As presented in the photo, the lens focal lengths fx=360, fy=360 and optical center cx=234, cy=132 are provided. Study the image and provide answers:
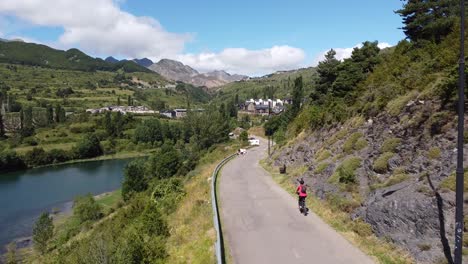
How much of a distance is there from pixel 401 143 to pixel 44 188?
77.1 metres

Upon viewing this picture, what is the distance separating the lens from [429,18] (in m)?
26.4

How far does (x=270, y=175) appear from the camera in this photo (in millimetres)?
32562

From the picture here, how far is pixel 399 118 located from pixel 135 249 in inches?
574

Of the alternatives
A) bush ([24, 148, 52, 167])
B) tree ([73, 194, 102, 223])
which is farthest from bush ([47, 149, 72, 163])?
tree ([73, 194, 102, 223])

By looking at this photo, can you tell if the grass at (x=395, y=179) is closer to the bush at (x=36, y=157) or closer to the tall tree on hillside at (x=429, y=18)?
the tall tree on hillside at (x=429, y=18)

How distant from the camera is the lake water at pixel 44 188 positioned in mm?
53625

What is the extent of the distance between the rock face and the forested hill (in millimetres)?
32

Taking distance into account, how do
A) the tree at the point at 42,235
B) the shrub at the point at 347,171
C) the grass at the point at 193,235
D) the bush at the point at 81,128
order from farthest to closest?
the bush at the point at 81,128 → the tree at the point at 42,235 → the shrub at the point at 347,171 → the grass at the point at 193,235

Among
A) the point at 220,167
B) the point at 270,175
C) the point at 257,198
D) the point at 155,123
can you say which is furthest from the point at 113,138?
the point at 257,198

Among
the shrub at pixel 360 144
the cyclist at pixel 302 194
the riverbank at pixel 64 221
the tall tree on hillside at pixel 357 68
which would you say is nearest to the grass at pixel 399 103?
the shrub at pixel 360 144

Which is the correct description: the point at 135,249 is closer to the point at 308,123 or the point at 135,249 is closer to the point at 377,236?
the point at 377,236

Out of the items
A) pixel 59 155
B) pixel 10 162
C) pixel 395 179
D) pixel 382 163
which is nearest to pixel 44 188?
pixel 10 162

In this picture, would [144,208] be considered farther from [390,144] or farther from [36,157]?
[36,157]

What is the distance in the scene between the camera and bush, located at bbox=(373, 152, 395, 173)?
16.9 m
